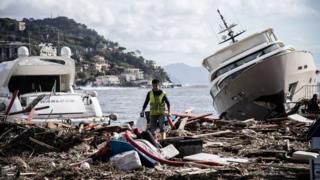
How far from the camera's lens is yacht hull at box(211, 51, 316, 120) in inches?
963

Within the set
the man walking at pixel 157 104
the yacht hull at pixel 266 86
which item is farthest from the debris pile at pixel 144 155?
the yacht hull at pixel 266 86

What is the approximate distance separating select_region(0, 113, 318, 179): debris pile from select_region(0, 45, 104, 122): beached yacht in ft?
21.6

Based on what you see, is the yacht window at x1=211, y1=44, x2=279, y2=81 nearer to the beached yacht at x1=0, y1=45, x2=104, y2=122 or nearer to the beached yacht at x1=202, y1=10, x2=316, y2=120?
the beached yacht at x1=202, y1=10, x2=316, y2=120

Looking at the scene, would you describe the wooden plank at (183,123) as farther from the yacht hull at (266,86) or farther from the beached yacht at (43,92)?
the yacht hull at (266,86)

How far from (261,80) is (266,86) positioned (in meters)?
0.39

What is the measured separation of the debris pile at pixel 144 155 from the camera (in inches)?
392

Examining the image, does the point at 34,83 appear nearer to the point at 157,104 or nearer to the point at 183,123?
the point at 183,123

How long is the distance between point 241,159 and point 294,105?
1414cm

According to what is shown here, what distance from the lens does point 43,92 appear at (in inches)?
986

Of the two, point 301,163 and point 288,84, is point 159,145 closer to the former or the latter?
point 301,163

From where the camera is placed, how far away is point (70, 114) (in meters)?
22.7

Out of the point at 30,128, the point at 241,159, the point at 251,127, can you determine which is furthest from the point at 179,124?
the point at 241,159

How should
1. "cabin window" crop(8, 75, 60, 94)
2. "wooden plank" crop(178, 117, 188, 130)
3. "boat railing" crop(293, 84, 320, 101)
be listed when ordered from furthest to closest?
"boat railing" crop(293, 84, 320, 101), "cabin window" crop(8, 75, 60, 94), "wooden plank" crop(178, 117, 188, 130)

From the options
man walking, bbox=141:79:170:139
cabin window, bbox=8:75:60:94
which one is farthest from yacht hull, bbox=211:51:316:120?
man walking, bbox=141:79:170:139
